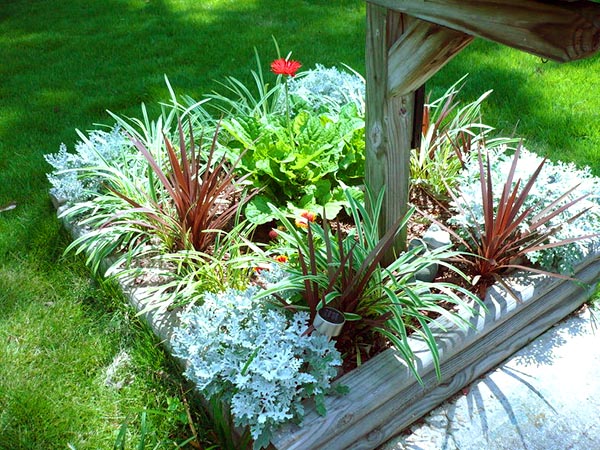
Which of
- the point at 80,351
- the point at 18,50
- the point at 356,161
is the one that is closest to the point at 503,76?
the point at 356,161

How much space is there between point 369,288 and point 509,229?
25.0 inches

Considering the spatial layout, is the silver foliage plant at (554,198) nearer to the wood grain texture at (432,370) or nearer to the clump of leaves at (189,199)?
the wood grain texture at (432,370)

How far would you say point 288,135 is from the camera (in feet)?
9.39

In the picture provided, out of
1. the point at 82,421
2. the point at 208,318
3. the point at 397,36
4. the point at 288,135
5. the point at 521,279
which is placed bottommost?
the point at 82,421

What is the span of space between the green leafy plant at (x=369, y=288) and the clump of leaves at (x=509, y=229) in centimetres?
20

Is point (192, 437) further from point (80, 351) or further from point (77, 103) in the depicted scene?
point (77, 103)

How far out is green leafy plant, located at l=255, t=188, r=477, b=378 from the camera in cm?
198

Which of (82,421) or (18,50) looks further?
(18,50)

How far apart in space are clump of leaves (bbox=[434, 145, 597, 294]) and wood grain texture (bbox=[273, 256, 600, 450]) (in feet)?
0.35

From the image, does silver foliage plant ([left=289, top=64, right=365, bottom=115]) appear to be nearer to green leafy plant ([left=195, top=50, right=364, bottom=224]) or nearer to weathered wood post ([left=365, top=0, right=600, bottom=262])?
green leafy plant ([left=195, top=50, right=364, bottom=224])

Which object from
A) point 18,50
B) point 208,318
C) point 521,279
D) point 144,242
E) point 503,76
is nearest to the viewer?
point 208,318

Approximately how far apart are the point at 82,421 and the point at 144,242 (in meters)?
0.80

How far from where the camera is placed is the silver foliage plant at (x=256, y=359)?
1795mm

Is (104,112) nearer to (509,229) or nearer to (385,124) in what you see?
(385,124)
